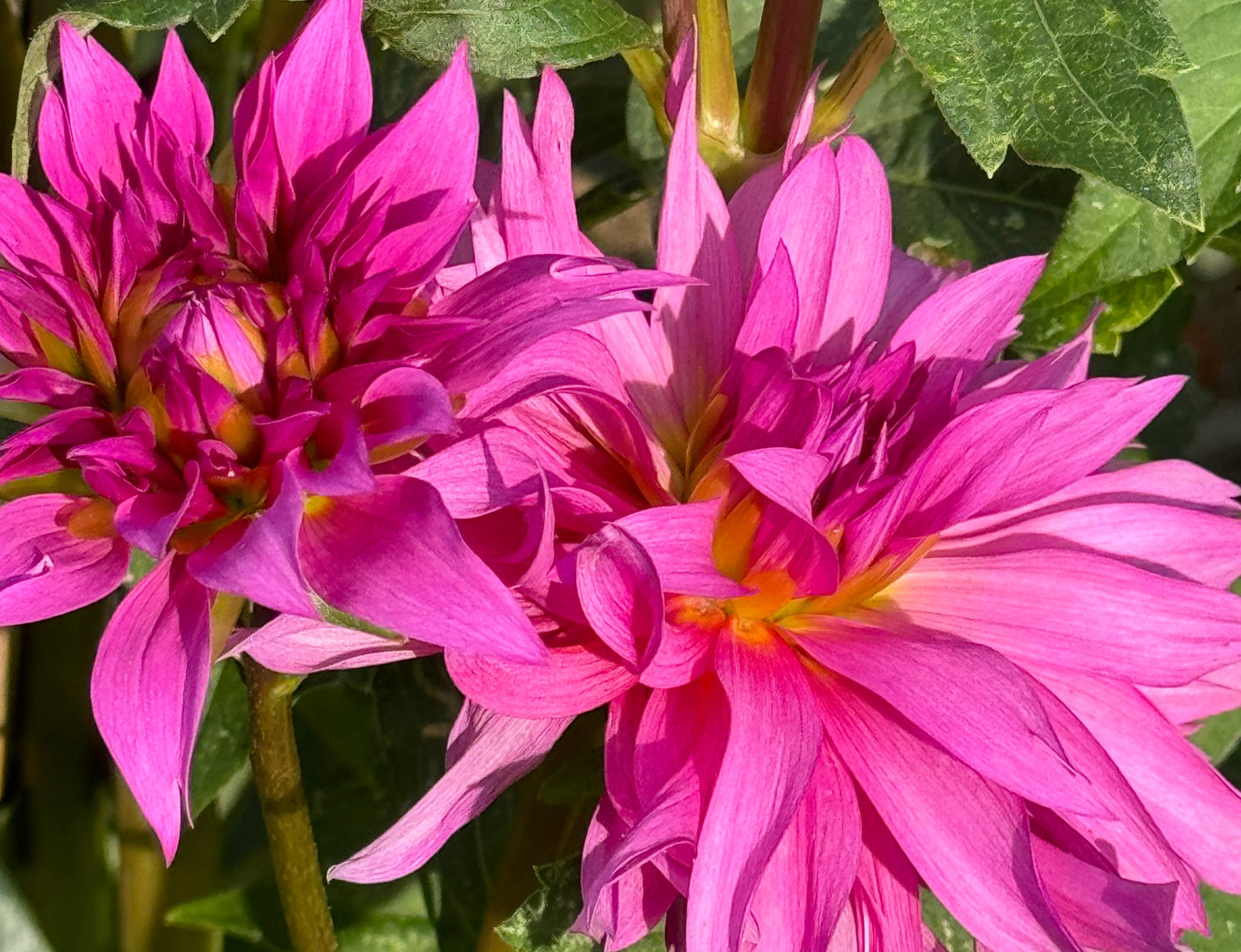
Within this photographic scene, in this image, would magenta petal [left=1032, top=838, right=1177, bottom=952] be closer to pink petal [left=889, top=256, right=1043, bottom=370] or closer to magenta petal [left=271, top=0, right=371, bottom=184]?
pink petal [left=889, top=256, right=1043, bottom=370]

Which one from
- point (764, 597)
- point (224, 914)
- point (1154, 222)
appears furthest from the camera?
point (224, 914)

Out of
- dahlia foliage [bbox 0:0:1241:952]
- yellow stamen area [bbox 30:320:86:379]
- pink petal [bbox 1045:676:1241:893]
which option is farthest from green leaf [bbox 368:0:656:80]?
pink petal [bbox 1045:676:1241:893]

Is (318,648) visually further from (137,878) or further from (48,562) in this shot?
(137,878)

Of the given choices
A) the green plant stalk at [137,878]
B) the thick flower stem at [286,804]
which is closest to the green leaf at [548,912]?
the thick flower stem at [286,804]

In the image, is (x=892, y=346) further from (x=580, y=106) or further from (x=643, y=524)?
(x=580, y=106)

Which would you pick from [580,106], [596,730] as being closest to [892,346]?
[596,730]

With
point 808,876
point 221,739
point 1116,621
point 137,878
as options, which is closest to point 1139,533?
Answer: point 1116,621

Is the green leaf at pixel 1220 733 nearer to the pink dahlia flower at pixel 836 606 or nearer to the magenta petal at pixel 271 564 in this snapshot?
the pink dahlia flower at pixel 836 606
